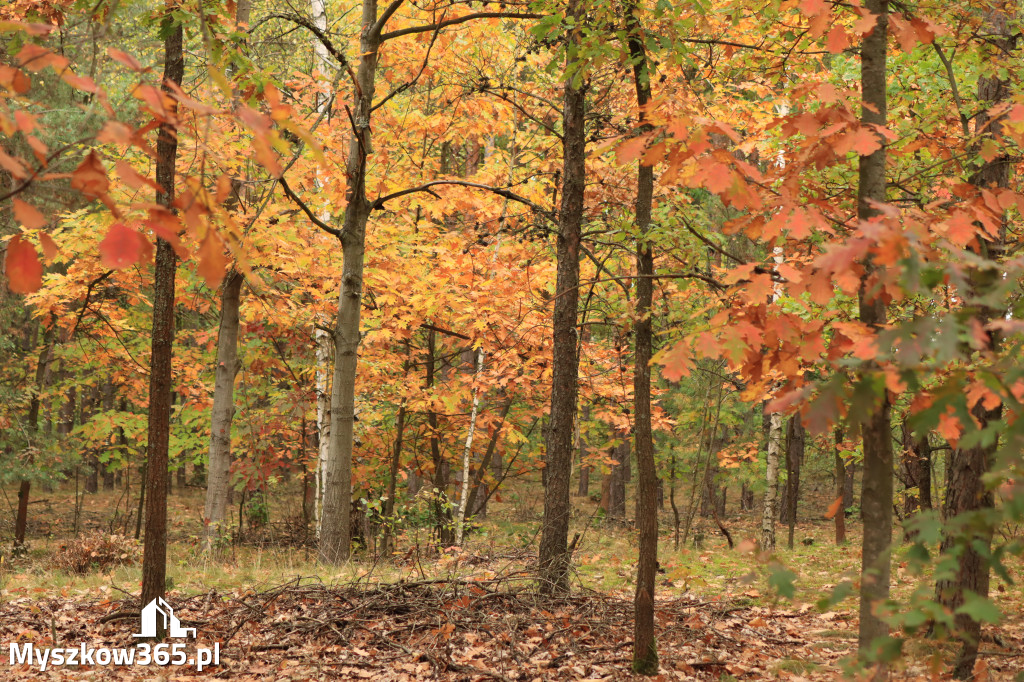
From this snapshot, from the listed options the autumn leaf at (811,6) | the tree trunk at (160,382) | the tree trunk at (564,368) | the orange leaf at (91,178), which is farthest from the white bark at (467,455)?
the orange leaf at (91,178)

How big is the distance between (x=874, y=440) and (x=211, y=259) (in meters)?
2.34

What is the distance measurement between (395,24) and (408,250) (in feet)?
11.7

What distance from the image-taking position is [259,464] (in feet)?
40.1

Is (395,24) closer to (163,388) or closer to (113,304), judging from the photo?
(163,388)

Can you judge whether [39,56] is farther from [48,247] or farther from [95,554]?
[95,554]

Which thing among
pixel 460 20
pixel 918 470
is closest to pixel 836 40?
pixel 460 20

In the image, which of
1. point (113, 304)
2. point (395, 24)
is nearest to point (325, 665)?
point (395, 24)

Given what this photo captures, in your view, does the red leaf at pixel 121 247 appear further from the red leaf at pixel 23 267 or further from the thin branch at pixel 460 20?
the thin branch at pixel 460 20

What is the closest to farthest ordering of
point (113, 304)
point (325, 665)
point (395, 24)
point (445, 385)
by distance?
point (325, 665) < point (395, 24) < point (445, 385) < point (113, 304)

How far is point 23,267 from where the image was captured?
1.71 m

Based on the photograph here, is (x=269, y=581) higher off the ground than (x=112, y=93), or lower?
lower

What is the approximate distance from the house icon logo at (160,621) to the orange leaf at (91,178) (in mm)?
4674

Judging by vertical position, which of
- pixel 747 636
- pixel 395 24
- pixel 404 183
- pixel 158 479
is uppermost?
pixel 395 24
